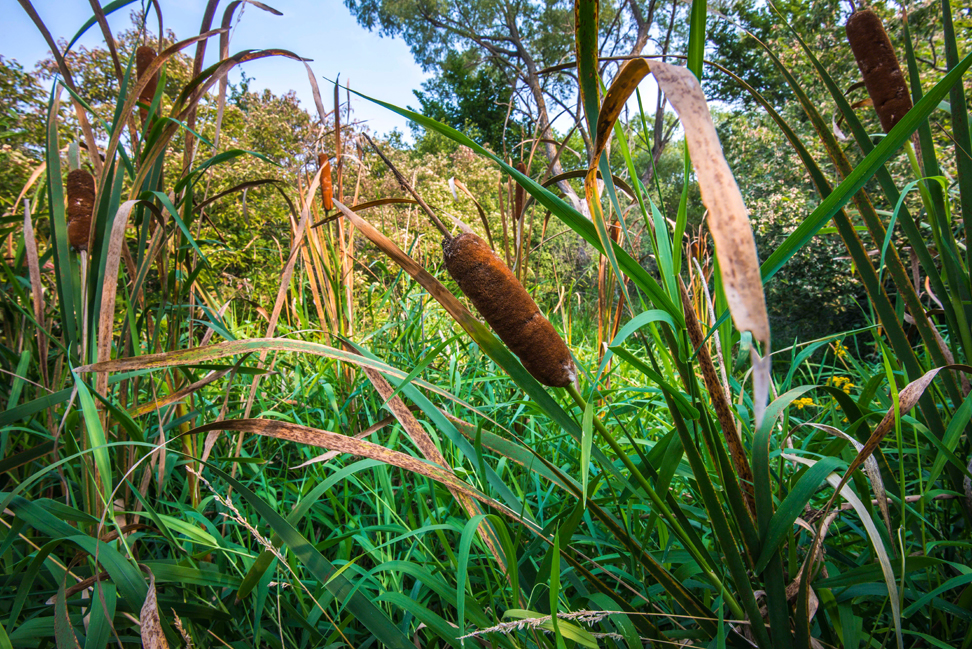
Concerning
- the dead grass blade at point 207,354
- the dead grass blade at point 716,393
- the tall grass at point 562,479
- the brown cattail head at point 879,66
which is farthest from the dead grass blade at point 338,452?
the brown cattail head at point 879,66

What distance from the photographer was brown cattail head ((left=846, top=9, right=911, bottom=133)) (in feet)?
2.21

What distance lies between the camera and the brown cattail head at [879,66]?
2.21 ft

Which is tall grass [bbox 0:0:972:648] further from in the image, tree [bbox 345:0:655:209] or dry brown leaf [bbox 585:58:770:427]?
tree [bbox 345:0:655:209]

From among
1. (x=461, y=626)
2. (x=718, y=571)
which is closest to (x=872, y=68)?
(x=718, y=571)

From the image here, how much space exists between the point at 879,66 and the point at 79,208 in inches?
53.7

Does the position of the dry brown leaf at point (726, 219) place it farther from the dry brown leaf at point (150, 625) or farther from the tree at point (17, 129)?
the tree at point (17, 129)

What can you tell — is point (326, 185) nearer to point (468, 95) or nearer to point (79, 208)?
point (79, 208)

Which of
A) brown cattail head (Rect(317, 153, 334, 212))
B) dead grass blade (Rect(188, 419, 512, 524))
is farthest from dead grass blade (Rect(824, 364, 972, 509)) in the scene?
brown cattail head (Rect(317, 153, 334, 212))

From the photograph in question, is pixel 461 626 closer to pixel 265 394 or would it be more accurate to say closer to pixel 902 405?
pixel 902 405

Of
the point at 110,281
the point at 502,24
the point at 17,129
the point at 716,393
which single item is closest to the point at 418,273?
the point at 716,393

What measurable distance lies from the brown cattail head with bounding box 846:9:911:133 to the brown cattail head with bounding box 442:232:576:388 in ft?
2.14

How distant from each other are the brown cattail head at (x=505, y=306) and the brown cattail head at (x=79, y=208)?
77 centimetres

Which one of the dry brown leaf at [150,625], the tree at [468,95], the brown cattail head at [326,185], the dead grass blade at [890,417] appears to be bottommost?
the dry brown leaf at [150,625]

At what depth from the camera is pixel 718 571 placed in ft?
2.32
